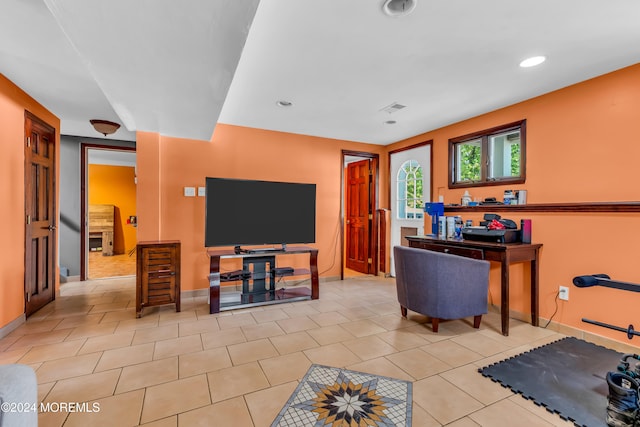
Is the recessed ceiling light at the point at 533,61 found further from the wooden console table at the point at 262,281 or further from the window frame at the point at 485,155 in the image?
the wooden console table at the point at 262,281

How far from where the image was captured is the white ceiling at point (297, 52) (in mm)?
1638

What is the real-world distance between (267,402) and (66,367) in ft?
5.11

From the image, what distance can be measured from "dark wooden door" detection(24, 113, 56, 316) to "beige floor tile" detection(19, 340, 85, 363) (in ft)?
3.25

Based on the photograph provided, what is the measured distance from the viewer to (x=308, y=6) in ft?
5.62

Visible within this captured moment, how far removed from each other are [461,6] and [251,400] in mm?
2661

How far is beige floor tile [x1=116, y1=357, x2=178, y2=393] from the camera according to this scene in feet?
6.23

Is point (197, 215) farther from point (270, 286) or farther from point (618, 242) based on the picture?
point (618, 242)

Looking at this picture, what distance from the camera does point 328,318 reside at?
3135mm

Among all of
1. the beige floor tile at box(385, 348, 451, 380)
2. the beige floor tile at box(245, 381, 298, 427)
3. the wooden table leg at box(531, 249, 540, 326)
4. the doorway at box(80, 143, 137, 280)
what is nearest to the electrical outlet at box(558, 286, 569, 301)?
the wooden table leg at box(531, 249, 540, 326)

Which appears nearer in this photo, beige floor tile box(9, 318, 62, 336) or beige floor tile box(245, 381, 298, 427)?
beige floor tile box(245, 381, 298, 427)

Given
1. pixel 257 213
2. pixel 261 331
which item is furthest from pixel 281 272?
pixel 261 331

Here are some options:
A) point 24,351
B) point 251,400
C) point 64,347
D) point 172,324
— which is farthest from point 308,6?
point 24,351

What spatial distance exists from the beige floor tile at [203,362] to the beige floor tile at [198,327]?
0.45 m

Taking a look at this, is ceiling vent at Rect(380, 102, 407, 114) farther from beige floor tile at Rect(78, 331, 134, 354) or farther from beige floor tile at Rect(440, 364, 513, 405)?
beige floor tile at Rect(78, 331, 134, 354)
